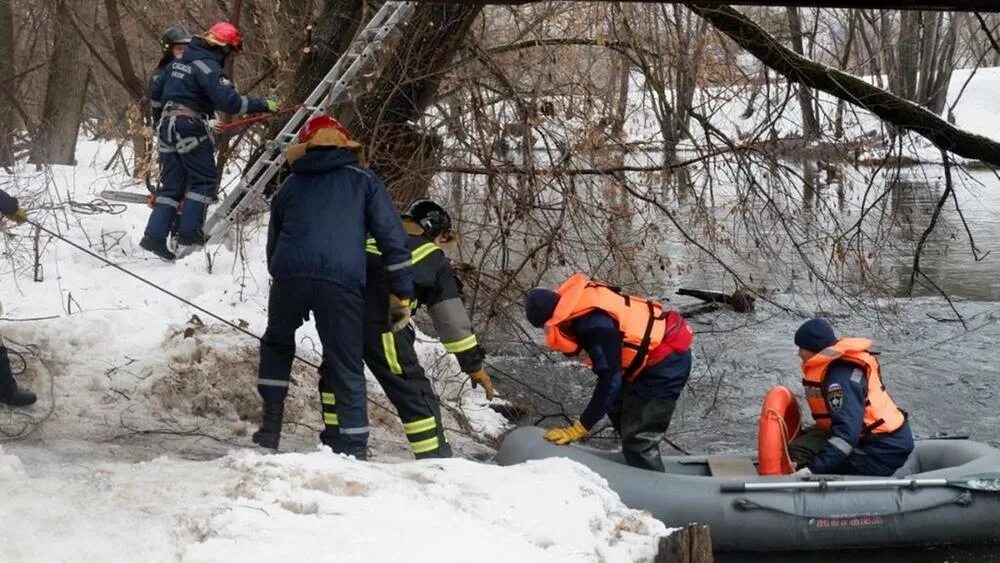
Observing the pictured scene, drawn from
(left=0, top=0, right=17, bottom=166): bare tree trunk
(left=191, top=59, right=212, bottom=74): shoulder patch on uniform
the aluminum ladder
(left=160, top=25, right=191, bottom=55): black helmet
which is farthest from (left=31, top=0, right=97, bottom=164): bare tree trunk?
(left=191, top=59, right=212, bottom=74): shoulder patch on uniform

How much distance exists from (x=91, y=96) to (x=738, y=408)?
752 inches

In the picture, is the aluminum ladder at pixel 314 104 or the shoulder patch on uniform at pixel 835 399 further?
the aluminum ladder at pixel 314 104

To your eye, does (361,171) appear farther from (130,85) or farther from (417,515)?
(130,85)

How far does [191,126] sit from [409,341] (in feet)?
9.74

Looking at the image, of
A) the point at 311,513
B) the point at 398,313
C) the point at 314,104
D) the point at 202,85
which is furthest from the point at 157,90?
the point at 311,513

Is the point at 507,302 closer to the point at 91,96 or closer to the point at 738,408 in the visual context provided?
the point at 738,408

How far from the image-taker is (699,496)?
615 cm

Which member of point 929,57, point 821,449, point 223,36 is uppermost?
point 929,57

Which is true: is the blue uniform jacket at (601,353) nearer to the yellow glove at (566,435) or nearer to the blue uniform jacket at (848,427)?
the yellow glove at (566,435)

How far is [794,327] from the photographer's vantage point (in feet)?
38.7

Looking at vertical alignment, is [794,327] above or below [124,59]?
below

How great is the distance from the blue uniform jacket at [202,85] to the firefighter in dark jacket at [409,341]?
2.32 meters

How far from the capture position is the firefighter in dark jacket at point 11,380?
5.75m

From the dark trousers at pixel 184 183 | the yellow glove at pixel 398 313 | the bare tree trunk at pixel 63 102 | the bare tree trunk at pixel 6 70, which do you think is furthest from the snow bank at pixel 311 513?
the bare tree trunk at pixel 63 102
